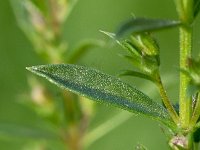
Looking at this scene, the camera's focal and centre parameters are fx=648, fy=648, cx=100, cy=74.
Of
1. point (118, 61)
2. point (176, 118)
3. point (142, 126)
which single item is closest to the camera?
point (176, 118)

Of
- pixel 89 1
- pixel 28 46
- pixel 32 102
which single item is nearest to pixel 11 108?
pixel 28 46

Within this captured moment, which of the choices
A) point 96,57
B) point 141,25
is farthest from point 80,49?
point 96,57

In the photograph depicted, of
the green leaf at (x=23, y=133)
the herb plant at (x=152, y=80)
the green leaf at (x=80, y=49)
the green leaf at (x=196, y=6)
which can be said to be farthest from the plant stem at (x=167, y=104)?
the green leaf at (x=23, y=133)

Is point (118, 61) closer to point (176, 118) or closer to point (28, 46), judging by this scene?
point (28, 46)

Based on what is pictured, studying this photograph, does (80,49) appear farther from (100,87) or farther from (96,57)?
(96,57)

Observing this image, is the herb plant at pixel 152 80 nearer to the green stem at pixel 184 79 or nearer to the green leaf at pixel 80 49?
the green stem at pixel 184 79

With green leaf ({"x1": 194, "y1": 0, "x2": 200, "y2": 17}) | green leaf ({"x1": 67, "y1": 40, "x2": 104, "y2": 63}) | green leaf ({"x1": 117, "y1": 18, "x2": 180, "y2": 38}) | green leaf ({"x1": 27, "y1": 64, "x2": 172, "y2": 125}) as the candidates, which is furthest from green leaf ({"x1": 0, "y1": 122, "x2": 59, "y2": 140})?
green leaf ({"x1": 117, "y1": 18, "x2": 180, "y2": 38})
